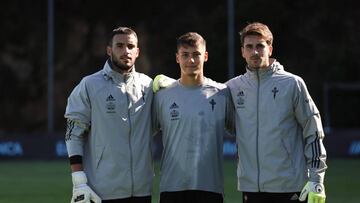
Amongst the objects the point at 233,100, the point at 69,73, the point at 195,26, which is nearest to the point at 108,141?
the point at 233,100

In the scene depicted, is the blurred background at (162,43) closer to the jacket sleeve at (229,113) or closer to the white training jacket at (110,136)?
the jacket sleeve at (229,113)

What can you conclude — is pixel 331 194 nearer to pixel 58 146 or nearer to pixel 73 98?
pixel 73 98

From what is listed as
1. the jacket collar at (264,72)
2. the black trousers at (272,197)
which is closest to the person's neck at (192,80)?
the jacket collar at (264,72)

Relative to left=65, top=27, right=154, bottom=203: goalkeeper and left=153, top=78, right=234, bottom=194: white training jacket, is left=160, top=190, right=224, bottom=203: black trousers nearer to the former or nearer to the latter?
left=153, top=78, right=234, bottom=194: white training jacket

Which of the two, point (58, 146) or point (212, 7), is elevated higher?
point (212, 7)

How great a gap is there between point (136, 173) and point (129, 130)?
0.39 m

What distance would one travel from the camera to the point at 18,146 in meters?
26.5

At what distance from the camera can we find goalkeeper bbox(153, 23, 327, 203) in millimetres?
7727

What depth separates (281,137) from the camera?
772 cm

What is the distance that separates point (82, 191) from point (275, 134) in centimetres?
175

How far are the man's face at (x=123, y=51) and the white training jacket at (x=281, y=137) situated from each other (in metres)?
1.12

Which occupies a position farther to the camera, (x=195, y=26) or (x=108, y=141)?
(x=195, y=26)

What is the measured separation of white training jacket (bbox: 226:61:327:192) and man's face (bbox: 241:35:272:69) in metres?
0.10

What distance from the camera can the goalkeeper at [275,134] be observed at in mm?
7727
